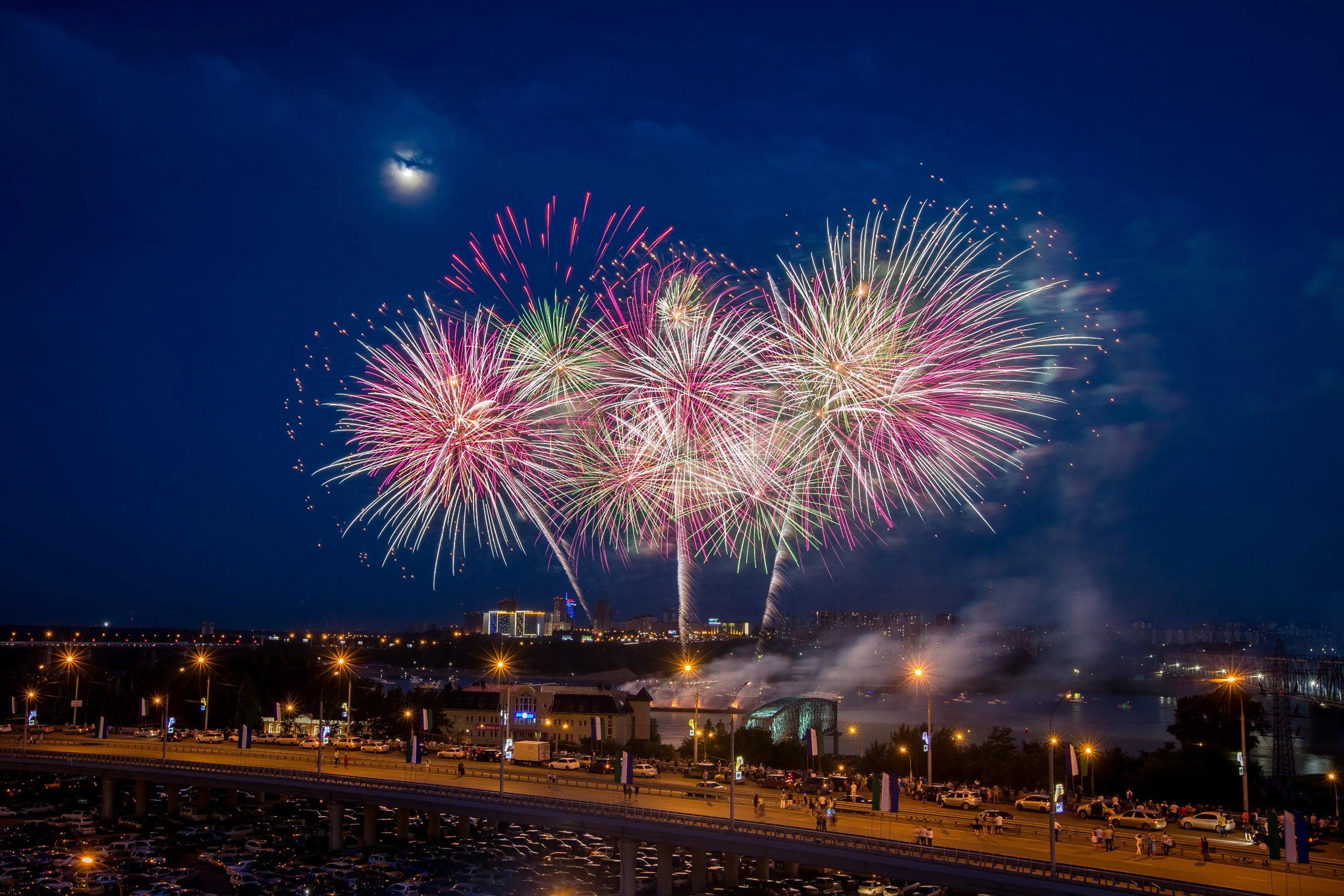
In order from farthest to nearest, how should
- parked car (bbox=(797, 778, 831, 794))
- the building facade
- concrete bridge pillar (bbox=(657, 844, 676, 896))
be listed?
the building facade
parked car (bbox=(797, 778, 831, 794))
concrete bridge pillar (bbox=(657, 844, 676, 896))

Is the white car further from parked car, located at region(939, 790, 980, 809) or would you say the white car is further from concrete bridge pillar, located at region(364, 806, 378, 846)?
concrete bridge pillar, located at region(364, 806, 378, 846)

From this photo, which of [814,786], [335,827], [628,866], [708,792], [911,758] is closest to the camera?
[628,866]

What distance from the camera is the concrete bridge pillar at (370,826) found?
4959cm

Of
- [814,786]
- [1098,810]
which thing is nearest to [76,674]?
[814,786]

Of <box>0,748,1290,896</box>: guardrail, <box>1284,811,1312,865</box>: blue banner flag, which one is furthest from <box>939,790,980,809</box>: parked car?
<box>1284,811,1312,865</box>: blue banner flag

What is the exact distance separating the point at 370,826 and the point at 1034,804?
31587 millimetres

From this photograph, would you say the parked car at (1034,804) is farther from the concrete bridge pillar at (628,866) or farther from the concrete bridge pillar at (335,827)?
the concrete bridge pillar at (335,827)

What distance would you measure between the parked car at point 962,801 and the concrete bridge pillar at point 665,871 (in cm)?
1147

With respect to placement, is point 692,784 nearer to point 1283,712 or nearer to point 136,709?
point 1283,712

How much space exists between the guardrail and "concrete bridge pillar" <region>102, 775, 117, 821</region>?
1.96m

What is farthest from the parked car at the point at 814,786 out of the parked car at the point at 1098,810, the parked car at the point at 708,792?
the parked car at the point at 1098,810

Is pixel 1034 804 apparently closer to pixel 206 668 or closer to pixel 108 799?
pixel 108 799

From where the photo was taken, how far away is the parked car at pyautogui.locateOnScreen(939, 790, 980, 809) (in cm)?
4041

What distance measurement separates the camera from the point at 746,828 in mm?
34906
